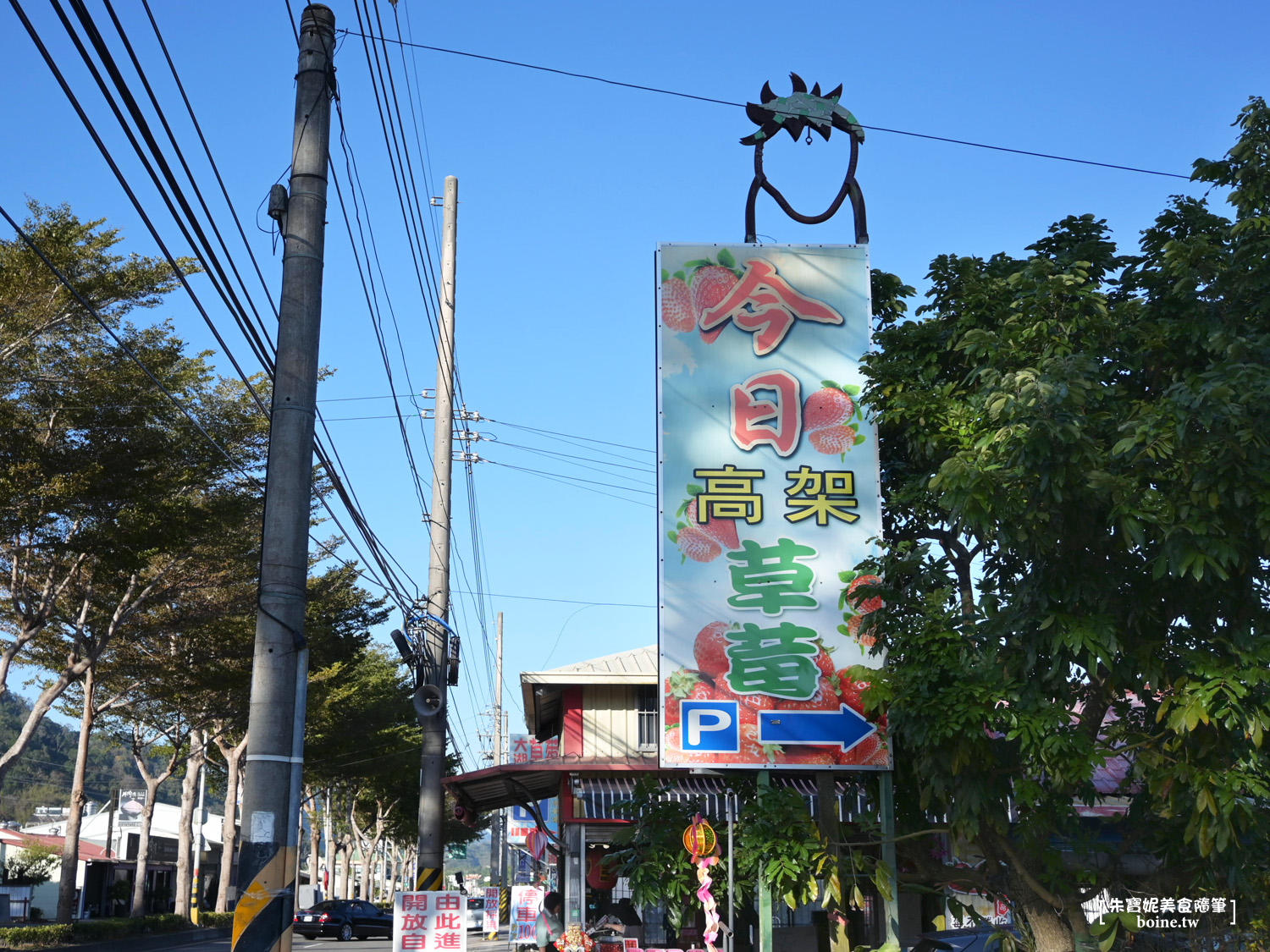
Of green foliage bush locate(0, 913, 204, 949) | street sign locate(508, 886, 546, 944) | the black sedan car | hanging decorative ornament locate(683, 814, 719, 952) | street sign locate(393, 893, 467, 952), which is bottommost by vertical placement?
the black sedan car

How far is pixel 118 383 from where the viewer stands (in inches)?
834

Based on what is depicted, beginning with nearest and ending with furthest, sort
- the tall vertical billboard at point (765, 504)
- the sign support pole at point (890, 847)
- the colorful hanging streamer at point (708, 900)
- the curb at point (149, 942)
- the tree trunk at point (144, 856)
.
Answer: the colorful hanging streamer at point (708, 900)
the sign support pole at point (890, 847)
the tall vertical billboard at point (765, 504)
the curb at point (149, 942)
the tree trunk at point (144, 856)

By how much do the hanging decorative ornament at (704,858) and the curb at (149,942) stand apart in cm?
1403

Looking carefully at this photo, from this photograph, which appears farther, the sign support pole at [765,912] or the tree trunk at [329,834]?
the tree trunk at [329,834]

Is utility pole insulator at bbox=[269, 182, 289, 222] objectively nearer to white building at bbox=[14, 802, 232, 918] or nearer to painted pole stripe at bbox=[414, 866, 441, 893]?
painted pole stripe at bbox=[414, 866, 441, 893]

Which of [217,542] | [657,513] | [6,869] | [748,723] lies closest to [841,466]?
[657,513]

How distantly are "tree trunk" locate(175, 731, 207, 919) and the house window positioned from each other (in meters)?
19.3

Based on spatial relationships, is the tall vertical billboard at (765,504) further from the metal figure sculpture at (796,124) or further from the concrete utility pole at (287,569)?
the concrete utility pole at (287,569)

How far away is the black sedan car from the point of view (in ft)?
134

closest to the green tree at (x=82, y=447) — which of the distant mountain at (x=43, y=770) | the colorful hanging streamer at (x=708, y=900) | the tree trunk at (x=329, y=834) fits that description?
the colorful hanging streamer at (x=708, y=900)

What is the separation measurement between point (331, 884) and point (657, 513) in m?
57.3

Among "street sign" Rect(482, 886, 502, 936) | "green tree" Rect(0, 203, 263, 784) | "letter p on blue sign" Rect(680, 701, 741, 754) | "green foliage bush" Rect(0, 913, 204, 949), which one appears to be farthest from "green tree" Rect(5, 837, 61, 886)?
"letter p on blue sign" Rect(680, 701, 741, 754)

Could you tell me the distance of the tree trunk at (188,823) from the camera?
3591 centimetres

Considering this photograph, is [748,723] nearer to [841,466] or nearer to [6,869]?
[841,466]
